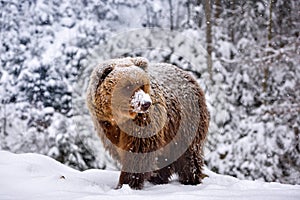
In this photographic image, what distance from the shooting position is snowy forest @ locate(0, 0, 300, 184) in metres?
8.78

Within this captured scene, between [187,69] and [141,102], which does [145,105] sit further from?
[187,69]

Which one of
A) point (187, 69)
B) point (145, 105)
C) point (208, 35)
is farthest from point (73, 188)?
point (208, 35)

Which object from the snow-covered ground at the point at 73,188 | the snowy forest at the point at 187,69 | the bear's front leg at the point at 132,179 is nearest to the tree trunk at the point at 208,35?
the snowy forest at the point at 187,69

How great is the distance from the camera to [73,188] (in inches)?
113

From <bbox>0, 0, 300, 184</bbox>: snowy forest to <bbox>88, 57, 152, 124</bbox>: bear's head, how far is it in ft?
17.3

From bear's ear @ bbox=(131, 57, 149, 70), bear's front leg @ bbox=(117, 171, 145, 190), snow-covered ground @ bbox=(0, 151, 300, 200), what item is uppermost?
bear's ear @ bbox=(131, 57, 149, 70)

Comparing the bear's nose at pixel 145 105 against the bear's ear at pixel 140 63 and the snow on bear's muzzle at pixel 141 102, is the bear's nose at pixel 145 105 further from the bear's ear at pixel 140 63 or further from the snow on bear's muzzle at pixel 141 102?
the bear's ear at pixel 140 63

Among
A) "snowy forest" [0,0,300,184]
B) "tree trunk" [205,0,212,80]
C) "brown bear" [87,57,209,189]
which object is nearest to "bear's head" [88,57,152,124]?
"brown bear" [87,57,209,189]

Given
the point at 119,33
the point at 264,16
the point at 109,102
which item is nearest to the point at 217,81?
the point at 264,16

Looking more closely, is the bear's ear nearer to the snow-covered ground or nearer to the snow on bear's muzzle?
the snow on bear's muzzle

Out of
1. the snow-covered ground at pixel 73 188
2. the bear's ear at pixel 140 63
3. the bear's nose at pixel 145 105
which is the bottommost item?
the snow-covered ground at pixel 73 188

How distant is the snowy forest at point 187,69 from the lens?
878 cm

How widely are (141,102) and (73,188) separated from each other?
873 millimetres

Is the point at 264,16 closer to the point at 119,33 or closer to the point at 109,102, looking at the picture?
the point at 119,33
